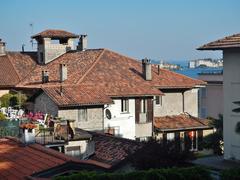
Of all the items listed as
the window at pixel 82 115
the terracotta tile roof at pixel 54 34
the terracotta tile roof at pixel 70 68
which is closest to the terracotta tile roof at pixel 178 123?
the window at pixel 82 115

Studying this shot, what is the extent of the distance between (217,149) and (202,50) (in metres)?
4.78

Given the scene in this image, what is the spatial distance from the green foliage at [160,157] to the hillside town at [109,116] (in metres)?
0.04

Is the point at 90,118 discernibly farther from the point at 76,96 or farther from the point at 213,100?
the point at 213,100

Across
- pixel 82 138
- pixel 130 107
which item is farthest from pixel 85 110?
pixel 82 138

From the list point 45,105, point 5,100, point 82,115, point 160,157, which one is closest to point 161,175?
point 160,157

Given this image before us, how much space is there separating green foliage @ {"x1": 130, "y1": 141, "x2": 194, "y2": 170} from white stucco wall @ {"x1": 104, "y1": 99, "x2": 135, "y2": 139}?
16.3 metres

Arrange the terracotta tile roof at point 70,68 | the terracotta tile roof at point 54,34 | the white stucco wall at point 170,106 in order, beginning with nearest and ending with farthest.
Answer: the terracotta tile roof at point 70,68
the white stucco wall at point 170,106
the terracotta tile roof at point 54,34

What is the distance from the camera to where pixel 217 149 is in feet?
71.3

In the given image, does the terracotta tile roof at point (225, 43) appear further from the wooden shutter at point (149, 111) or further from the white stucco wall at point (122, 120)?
the wooden shutter at point (149, 111)

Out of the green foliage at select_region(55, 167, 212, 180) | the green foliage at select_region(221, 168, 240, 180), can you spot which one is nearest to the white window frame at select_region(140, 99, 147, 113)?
the green foliage at select_region(55, 167, 212, 180)

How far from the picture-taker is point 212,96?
161 feet

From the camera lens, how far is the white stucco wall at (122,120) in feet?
116

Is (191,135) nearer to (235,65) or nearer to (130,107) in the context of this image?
(130,107)

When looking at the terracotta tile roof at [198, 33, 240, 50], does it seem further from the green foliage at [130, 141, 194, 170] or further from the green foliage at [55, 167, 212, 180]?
the green foliage at [55, 167, 212, 180]
